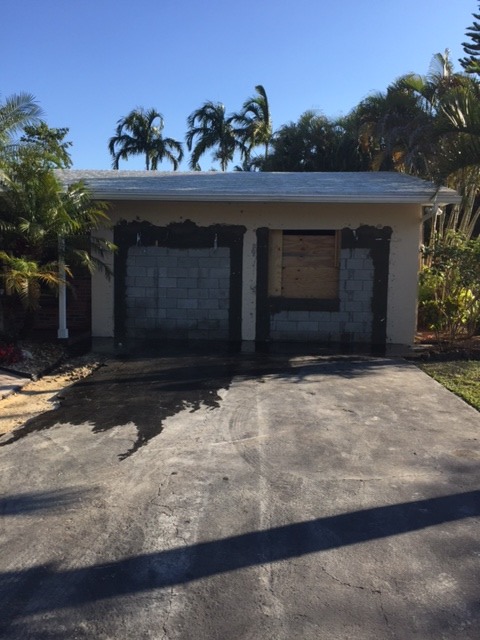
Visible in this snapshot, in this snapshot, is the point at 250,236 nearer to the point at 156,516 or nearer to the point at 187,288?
the point at 187,288

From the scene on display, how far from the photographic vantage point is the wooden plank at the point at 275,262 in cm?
1168

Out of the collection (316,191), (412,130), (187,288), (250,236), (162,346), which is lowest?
(162,346)

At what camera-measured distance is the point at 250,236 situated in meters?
11.6

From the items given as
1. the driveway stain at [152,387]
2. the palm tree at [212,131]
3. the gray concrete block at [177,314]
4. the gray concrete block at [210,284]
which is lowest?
the driveway stain at [152,387]

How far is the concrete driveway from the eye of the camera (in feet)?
9.78

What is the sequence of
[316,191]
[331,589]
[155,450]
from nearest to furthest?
[331,589]
[155,450]
[316,191]

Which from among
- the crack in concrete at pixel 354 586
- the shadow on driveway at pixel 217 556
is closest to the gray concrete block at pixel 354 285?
the shadow on driveway at pixel 217 556

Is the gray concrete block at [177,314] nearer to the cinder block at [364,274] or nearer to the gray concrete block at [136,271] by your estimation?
the gray concrete block at [136,271]

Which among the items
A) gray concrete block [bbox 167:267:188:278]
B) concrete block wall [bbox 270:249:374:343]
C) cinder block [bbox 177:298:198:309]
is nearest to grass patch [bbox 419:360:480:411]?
concrete block wall [bbox 270:249:374:343]

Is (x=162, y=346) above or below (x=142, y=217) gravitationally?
below

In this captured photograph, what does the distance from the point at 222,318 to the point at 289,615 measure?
8.94 metres

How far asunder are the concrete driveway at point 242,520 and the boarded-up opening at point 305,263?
473 centimetres

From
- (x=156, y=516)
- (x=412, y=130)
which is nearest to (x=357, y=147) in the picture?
(x=412, y=130)

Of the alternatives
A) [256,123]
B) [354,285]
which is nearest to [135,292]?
[354,285]
